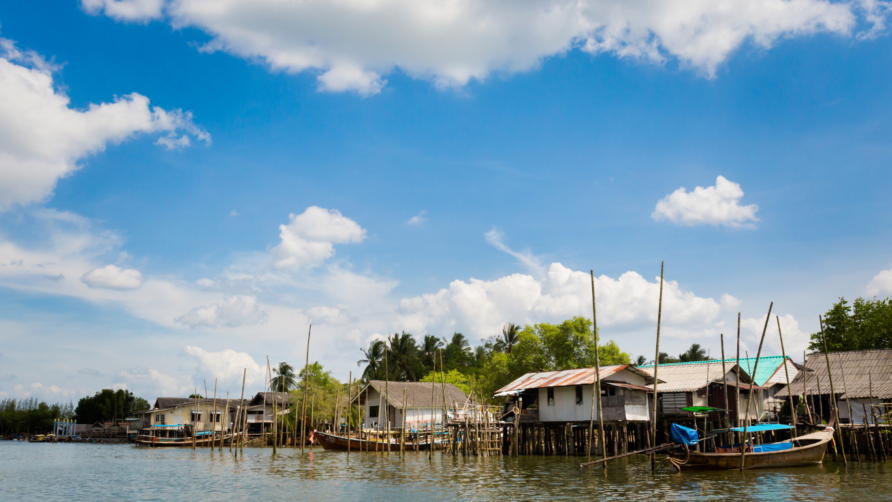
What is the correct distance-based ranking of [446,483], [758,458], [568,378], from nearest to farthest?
[446,483], [758,458], [568,378]

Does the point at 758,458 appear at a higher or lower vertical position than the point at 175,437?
higher

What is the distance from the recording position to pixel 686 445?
26422 millimetres

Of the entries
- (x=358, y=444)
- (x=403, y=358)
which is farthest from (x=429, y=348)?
(x=358, y=444)

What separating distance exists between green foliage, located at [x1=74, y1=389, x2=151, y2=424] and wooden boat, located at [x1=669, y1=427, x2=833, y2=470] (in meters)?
99.3

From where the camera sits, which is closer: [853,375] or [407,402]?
[853,375]

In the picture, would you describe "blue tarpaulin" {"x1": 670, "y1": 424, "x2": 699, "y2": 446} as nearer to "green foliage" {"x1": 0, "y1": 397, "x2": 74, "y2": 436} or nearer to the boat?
the boat

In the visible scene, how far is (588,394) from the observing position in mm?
39000

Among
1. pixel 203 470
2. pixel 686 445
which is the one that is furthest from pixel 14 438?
pixel 686 445

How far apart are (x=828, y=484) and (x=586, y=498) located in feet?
30.7

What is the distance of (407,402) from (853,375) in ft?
114

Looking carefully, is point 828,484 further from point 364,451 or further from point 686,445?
point 364,451

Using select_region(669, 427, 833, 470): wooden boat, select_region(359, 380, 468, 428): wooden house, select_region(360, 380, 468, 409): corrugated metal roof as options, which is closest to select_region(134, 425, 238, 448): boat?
select_region(359, 380, 468, 428): wooden house

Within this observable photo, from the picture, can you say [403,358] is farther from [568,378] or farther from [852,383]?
[852,383]

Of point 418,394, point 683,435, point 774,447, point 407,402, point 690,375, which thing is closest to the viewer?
point 683,435
